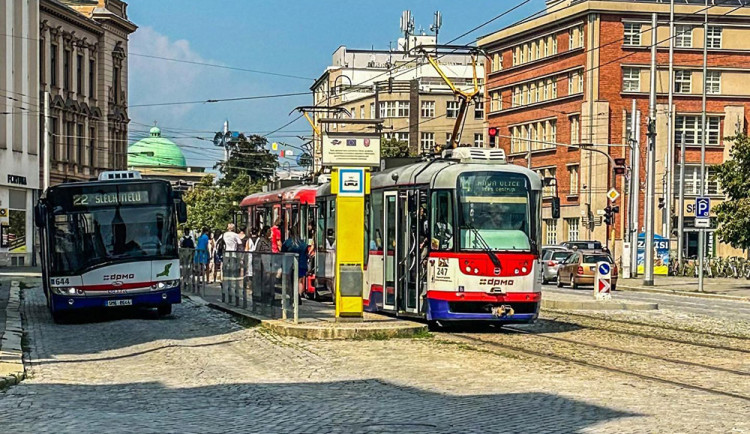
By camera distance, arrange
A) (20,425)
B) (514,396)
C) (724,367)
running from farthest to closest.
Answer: (724,367), (514,396), (20,425)

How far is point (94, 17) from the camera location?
82.0m

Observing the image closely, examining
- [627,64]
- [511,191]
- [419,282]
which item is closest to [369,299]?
[419,282]

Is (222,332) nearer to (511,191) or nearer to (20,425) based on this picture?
(511,191)

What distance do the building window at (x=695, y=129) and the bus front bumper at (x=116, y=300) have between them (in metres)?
63.2

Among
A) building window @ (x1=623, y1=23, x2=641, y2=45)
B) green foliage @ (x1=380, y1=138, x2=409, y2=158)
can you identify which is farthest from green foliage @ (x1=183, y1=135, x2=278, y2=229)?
building window @ (x1=623, y1=23, x2=641, y2=45)

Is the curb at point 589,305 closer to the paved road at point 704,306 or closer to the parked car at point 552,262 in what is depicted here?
the paved road at point 704,306

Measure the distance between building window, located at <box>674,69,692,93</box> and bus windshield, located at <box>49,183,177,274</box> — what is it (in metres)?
63.6

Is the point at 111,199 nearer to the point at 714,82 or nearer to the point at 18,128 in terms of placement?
→ the point at 18,128

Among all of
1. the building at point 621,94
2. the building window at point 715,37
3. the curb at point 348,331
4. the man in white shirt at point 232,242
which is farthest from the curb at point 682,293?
the building window at point 715,37

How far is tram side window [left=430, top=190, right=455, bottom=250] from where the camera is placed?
21.3 metres

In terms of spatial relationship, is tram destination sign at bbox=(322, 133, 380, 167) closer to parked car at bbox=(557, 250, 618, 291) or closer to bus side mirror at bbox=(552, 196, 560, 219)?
bus side mirror at bbox=(552, 196, 560, 219)

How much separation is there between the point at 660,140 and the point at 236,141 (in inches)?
1516

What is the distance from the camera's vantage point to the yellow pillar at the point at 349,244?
21.2 meters

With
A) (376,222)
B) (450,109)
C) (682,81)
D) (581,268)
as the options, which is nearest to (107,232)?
(376,222)
